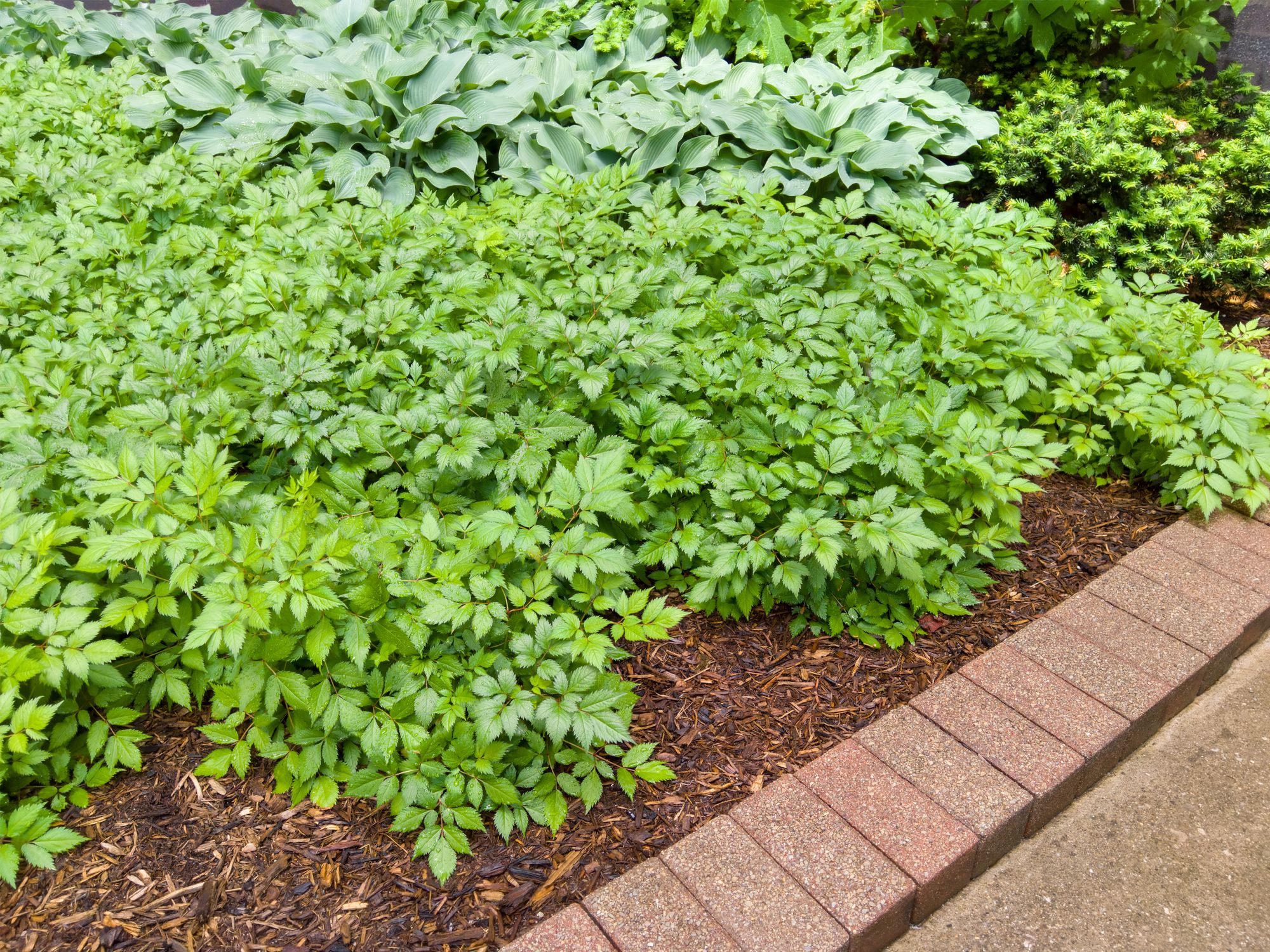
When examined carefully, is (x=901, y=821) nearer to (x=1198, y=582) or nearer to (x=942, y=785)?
(x=942, y=785)

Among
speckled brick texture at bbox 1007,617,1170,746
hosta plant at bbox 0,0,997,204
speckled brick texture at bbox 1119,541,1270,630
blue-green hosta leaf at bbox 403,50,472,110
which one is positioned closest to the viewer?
speckled brick texture at bbox 1007,617,1170,746

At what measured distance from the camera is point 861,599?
2.48 meters

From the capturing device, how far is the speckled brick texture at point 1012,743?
2.02m

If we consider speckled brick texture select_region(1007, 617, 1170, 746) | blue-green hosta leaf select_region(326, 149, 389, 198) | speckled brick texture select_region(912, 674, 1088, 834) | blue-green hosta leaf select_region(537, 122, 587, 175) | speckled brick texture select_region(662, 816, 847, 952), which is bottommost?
speckled brick texture select_region(662, 816, 847, 952)

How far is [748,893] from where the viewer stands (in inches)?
68.2

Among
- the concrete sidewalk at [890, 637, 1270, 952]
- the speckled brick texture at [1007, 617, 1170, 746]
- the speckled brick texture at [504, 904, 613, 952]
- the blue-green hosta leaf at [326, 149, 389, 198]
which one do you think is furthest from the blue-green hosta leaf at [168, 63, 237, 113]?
the concrete sidewalk at [890, 637, 1270, 952]

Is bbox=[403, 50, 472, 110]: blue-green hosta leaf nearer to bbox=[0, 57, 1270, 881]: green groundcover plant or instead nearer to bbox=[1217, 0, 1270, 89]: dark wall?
bbox=[0, 57, 1270, 881]: green groundcover plant

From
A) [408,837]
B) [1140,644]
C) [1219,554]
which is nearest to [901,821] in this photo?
[1140,644]

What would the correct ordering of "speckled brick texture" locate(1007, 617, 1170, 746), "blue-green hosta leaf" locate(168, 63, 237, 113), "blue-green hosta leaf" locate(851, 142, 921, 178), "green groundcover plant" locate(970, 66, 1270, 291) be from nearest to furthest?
"speckled brick texture" locate(1007, 617, 1170, 746)
"green groundcover plant" locate(970, 66, 1270, 291)
"blue-green hosta leaf" locate(851, 142, 921, 178)
"blue-green hosta leaf" locate(168, 63, 237, 113)

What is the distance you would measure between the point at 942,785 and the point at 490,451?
1419 mm

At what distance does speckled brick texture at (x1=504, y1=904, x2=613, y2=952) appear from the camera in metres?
1.64

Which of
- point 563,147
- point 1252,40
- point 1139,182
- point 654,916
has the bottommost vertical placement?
point 654,916

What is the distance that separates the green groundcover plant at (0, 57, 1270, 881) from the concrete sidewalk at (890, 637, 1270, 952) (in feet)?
2.08

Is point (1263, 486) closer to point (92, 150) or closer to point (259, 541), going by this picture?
point (259, 541)
